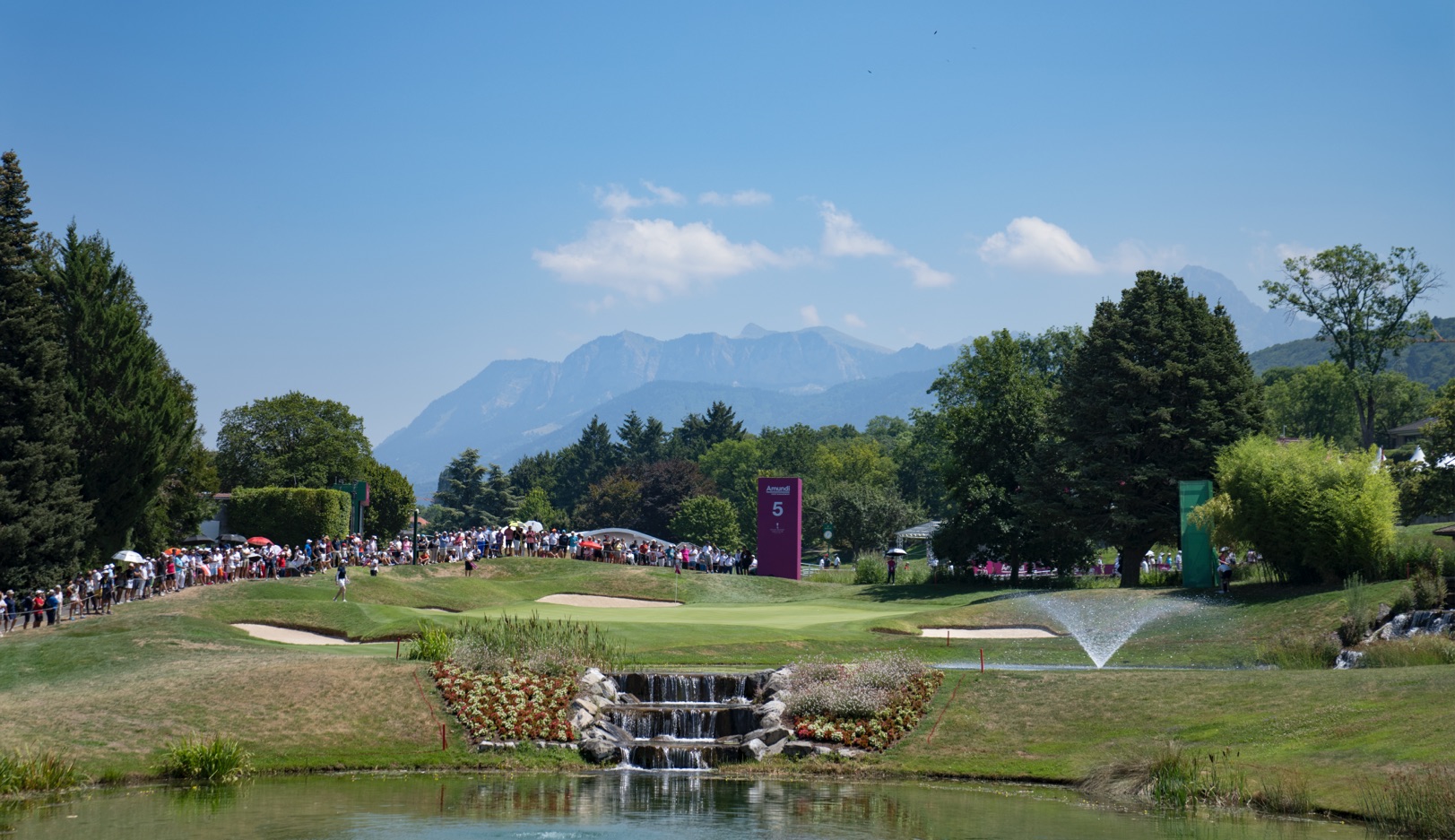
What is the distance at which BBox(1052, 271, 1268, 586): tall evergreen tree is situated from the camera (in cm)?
5212

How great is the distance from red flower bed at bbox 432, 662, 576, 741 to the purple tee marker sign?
34886mm

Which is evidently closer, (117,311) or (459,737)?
(459,737)

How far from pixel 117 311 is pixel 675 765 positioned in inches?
1283

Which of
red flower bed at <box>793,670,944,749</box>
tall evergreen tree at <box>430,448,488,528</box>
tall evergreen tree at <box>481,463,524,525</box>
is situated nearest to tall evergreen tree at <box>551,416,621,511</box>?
tall evergreen tree at <box>481,463,524,525</box>

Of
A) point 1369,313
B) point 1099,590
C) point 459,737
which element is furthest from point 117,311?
point 1369,313

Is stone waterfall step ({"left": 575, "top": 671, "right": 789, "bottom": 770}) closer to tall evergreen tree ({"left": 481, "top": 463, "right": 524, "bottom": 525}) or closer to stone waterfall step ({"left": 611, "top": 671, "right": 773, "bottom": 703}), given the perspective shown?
stone waterfall step ({"left": 611, "top": 671, "right": 773, "bottom": 703})

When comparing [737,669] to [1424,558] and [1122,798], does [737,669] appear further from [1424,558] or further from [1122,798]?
[1424,558]

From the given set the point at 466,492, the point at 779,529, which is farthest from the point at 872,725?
the point at 466,492

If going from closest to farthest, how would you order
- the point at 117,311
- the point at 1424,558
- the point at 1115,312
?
the point at 1424,558 < the point at 117,311 < the point at 1115,312

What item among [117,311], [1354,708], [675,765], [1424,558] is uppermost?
[117,311]

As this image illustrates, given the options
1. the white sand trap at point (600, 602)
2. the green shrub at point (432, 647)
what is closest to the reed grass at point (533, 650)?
the green shrub at point (432, 647)

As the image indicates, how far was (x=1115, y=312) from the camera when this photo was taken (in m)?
55.3

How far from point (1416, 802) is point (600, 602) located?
135 ft

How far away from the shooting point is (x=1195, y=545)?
46.6m
